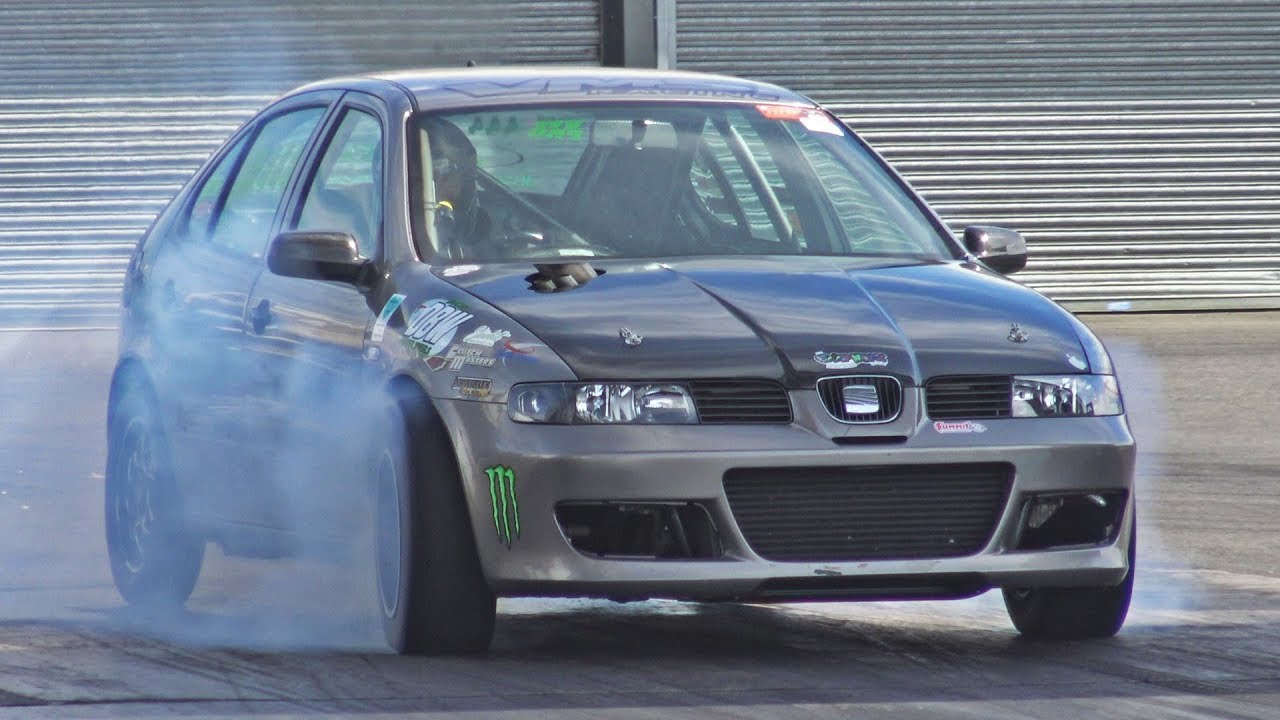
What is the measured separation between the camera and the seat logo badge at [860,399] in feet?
17.2

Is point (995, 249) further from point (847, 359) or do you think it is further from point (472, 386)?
point (472, 386)

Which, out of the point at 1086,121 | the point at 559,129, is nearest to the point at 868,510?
the point at 559,129

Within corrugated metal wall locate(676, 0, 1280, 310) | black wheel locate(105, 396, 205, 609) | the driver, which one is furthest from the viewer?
corrugated metal wall locate(676, 0, 1280, 310)

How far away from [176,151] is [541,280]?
475 inches

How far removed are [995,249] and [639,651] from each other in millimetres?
1634

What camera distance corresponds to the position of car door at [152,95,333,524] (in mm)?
6582

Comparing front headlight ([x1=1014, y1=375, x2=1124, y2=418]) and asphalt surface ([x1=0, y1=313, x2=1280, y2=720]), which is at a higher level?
front headlight ([x1=1014, y1=375, x2=1124, y2=418])

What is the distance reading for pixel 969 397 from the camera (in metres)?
5.34

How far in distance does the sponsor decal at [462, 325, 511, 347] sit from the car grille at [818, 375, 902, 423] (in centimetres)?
72

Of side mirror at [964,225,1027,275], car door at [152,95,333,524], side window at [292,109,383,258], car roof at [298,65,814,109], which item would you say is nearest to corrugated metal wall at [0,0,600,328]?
car door at [152,95,333,524]

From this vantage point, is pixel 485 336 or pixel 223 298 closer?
pixel 485 336

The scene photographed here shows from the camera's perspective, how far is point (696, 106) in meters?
6.63

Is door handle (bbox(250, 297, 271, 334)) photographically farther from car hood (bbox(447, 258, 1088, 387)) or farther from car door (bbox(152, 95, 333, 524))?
car hood (bbox(447, 258, 1088, 387))

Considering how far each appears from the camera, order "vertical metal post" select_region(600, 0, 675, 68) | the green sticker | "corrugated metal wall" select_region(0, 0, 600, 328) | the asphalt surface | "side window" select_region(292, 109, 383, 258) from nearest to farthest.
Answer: the asphalt surface, "side window" select_region(292, 109, 383, 258), the green sticker, "corrugated metal wall" select_region(0, 0, 600, 328), "vertical metal post" select_region(600, 0, 675, 68)
